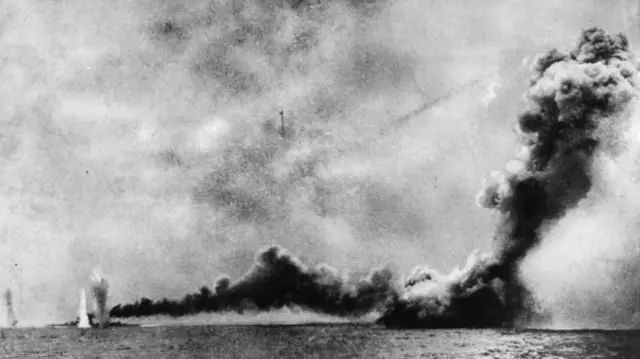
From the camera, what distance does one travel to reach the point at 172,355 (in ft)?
447

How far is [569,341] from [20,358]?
107546 millimetres

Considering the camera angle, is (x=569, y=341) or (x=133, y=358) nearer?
(x=133, y=358)

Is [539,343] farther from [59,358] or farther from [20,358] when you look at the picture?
[20,358]

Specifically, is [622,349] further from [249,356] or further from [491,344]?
[249,356]

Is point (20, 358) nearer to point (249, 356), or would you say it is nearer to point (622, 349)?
point (249, 356)

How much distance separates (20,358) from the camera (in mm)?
142625

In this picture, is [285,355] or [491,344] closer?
[285,355]

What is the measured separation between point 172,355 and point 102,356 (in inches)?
538

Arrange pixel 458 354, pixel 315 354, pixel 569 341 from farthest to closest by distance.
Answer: pixel 569 341, pixel 315 354, pixel 458 354

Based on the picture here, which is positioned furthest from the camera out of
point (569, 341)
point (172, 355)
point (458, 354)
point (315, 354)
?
point (569, 341)

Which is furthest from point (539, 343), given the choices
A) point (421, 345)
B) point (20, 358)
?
point (20, 358)

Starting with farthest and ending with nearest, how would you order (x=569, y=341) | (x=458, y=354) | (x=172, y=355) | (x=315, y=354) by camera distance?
1. (x=569, y=341)
2. (x=172, y=355)
3. (x=315, y=354)
4. (x=458, y=354)

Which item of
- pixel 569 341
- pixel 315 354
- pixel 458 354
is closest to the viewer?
pixel 458 354

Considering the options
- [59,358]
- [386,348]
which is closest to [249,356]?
[386,348]
